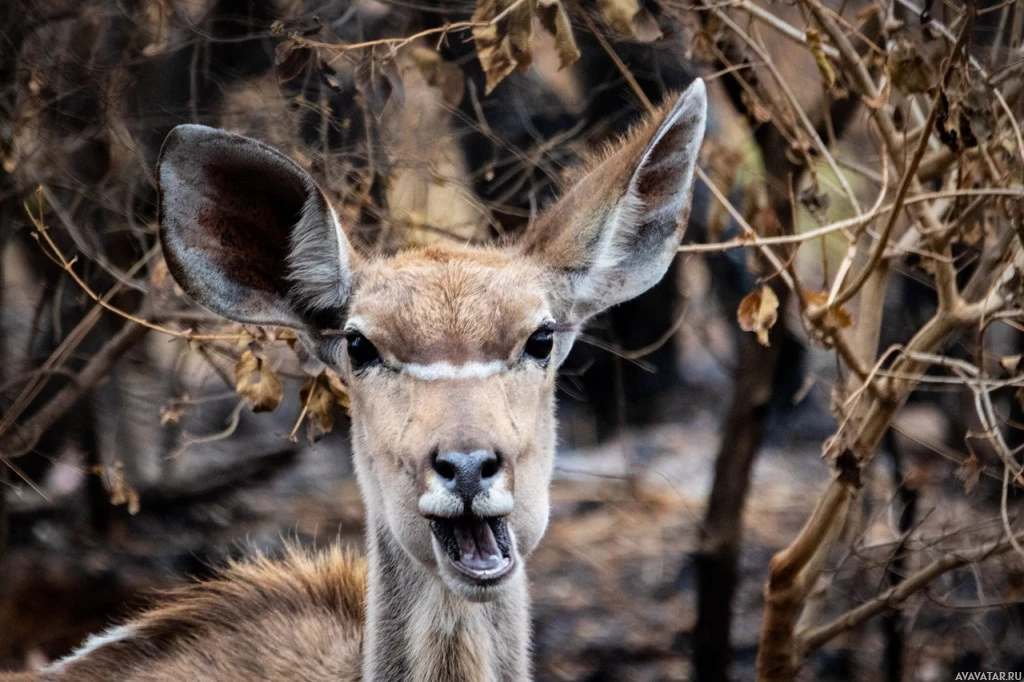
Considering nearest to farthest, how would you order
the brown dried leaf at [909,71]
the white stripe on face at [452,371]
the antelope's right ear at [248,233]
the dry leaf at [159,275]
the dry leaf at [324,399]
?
the white stripe on face at [452,371] → the antelope's right ear at [248,233] → the brown dried leaf at [909,71] → the dry leaf at [324,399] → the dry leaf at [159,275]

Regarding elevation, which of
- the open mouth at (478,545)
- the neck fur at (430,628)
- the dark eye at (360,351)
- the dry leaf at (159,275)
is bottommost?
the neck fur at (430,628)

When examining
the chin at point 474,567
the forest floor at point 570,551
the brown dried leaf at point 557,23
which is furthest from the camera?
the forest floor at point 570,551

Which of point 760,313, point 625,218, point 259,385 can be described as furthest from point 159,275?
point 760,313

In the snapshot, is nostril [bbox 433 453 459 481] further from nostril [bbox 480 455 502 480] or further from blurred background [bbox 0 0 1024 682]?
blurred background [bbox 0 0 1024 682]

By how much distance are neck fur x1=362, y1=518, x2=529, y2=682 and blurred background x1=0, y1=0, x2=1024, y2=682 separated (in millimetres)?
859

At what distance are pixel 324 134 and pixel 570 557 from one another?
4599 millimetres

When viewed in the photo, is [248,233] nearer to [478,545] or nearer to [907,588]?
[478,545]

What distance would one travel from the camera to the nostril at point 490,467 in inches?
126

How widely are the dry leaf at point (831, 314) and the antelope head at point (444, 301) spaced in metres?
0.55

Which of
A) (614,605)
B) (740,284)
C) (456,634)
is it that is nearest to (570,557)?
(614,605)

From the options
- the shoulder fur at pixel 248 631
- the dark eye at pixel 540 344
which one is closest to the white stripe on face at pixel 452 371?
the dark eye at pixel 540 344

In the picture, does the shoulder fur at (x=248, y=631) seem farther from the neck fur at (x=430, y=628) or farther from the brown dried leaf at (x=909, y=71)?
the brown dried leaf at (x=909, y=71)

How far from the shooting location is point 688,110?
12.4 feet

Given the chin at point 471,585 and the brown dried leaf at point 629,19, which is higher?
the brown dried leaf at point 629,19
